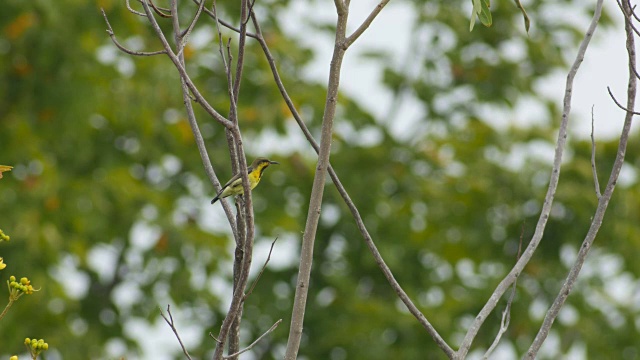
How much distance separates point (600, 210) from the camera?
3643mm

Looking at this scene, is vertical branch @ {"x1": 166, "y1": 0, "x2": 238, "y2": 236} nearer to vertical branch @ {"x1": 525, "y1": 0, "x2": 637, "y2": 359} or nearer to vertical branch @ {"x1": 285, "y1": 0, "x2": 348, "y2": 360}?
vertical branch @ {"x1": 285, "y1": 0, "x2": 348, "y2": 360}

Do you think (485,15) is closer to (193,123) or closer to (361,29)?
(361,29)

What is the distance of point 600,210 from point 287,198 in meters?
9.11

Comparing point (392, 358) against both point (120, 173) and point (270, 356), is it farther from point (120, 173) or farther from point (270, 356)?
point (120, 173)

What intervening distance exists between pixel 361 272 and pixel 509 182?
2.30 m

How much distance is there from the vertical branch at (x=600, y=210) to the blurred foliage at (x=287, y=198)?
779 centimetres

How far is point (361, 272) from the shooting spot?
1269cm

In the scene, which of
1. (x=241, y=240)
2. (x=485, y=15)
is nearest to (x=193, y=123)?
(x=241, y=240)

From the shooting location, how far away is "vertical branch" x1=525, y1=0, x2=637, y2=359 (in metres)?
3.51

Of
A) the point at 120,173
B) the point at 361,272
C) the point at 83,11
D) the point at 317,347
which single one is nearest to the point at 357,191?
the point at 361,272

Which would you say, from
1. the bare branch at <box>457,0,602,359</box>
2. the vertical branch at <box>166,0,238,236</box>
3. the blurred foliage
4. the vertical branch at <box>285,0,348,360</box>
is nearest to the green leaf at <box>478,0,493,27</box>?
the bare branch at <box>457,0,602,359</box>

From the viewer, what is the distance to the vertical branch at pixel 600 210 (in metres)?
3.51

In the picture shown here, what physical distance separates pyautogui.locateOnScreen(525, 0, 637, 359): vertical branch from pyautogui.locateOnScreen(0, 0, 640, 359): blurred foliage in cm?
779

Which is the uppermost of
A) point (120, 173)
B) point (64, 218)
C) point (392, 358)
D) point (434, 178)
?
Answer: point (434, 178)
